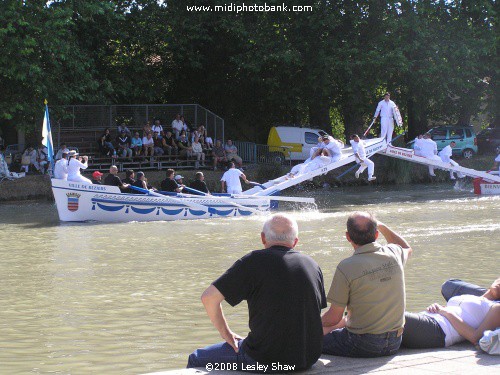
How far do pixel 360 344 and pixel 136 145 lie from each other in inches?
1041

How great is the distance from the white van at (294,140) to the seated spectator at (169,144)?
527cm

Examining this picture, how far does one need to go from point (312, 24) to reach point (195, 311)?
26393 mm

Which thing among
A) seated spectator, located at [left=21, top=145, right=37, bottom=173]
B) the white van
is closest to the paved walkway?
seated spectator, located at [left=21, top=145, right=37, bottom=173]

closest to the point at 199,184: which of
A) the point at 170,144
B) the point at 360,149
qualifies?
the point at 360,149

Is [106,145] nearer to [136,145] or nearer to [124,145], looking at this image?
[124,145]

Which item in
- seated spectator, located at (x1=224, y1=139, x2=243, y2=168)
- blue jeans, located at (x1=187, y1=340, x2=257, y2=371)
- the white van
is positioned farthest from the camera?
the white van

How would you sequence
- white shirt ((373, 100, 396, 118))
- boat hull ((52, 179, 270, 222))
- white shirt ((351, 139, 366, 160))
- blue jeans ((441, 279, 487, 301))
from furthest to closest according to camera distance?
white shirt ((373, 100, 396, 118))
white shirt ((351, 139, 366, 160))
boat hull ((52, 179, 270, 222))
blue jeans ((441, 279, 487, 301))

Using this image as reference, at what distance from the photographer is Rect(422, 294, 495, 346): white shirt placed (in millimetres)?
7297

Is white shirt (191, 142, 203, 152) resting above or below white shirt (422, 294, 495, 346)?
above

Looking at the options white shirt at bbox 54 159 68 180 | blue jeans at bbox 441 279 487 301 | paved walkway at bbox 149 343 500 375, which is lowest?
paved walkway at bbox 149 343 500 375

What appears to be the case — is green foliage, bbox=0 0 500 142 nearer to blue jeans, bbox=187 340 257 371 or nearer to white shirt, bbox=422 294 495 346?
white shirt, bbox=422 294 495 346

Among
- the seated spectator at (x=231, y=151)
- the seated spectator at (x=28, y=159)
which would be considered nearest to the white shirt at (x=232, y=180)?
the seated spectator at (x=231, y=151)

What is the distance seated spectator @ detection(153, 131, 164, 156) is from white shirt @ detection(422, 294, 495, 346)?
26.2 metres

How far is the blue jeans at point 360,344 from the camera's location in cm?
680
